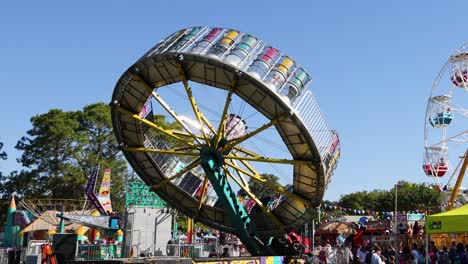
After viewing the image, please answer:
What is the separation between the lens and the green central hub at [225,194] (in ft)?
88.2

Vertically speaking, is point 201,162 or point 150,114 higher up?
point 150,114

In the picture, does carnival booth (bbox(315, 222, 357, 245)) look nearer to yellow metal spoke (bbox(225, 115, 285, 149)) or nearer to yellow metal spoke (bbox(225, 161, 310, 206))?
yellow metal spoke (bbox(225, 161, 310, 206))

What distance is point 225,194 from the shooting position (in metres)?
27.1

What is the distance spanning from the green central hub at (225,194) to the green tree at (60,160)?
120 feet

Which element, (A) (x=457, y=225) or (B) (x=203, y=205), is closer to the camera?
(A) (x=457, y=225)

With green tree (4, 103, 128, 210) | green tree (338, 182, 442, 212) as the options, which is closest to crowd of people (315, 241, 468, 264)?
green tree (4, 103, 128, 210)

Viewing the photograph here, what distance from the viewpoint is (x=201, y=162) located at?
27.2 meters

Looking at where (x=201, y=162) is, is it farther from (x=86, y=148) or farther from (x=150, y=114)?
(x=86, y=148)

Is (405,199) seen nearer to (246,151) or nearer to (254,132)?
(246,151)

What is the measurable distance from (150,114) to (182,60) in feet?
22.8

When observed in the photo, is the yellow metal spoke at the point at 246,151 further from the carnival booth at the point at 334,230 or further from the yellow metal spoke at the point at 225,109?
the carnival booth at the point at 334,230

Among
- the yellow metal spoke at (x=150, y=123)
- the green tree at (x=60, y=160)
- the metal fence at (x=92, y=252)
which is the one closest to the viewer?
the metal fence at (x=92, y=252)

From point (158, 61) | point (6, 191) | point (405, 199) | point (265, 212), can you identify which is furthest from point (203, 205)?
point (405, 199)

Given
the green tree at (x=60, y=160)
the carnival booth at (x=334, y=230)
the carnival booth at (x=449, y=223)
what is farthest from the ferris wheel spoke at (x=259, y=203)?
the green tree at (x=60, y=160)
